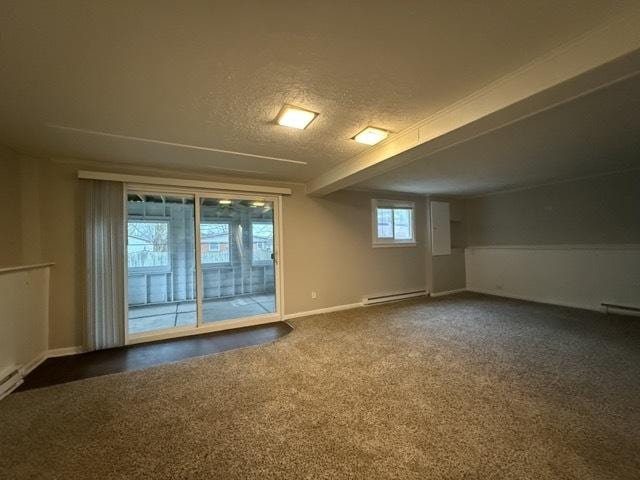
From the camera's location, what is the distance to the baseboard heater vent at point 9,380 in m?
2.07

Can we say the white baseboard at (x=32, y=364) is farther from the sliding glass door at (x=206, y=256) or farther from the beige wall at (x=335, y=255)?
the beige wall at (x=335, y=255)

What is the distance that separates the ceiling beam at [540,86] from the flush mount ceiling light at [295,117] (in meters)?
0.91

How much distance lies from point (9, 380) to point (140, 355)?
0.93 m

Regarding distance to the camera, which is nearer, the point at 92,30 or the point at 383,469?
the point at 92,30

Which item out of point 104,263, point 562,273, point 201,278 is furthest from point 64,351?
point 562,273

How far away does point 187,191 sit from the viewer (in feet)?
11.6

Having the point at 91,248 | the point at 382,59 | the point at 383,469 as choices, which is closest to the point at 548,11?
the point at 382,59

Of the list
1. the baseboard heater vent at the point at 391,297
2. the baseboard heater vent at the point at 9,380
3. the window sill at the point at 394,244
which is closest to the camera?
the baseboard heater vent at the point at 9,380

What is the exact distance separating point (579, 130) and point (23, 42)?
4098mm

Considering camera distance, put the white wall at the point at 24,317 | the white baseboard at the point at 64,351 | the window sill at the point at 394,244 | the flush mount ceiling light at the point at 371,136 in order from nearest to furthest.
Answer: the white wall at the point at 24,317, the flush mount ceiling light at the point at 371,136, the white baseboard at the point at 64,351, the window sill at the point at 394,244

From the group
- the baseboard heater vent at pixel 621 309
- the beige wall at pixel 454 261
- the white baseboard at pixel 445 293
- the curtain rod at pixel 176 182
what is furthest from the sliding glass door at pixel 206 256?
the baseboard heater vent at pixel 621 309

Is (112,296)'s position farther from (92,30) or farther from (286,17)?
(286,17)

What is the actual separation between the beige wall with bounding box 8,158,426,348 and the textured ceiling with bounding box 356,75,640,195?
896 mm

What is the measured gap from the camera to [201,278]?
11.8ft
